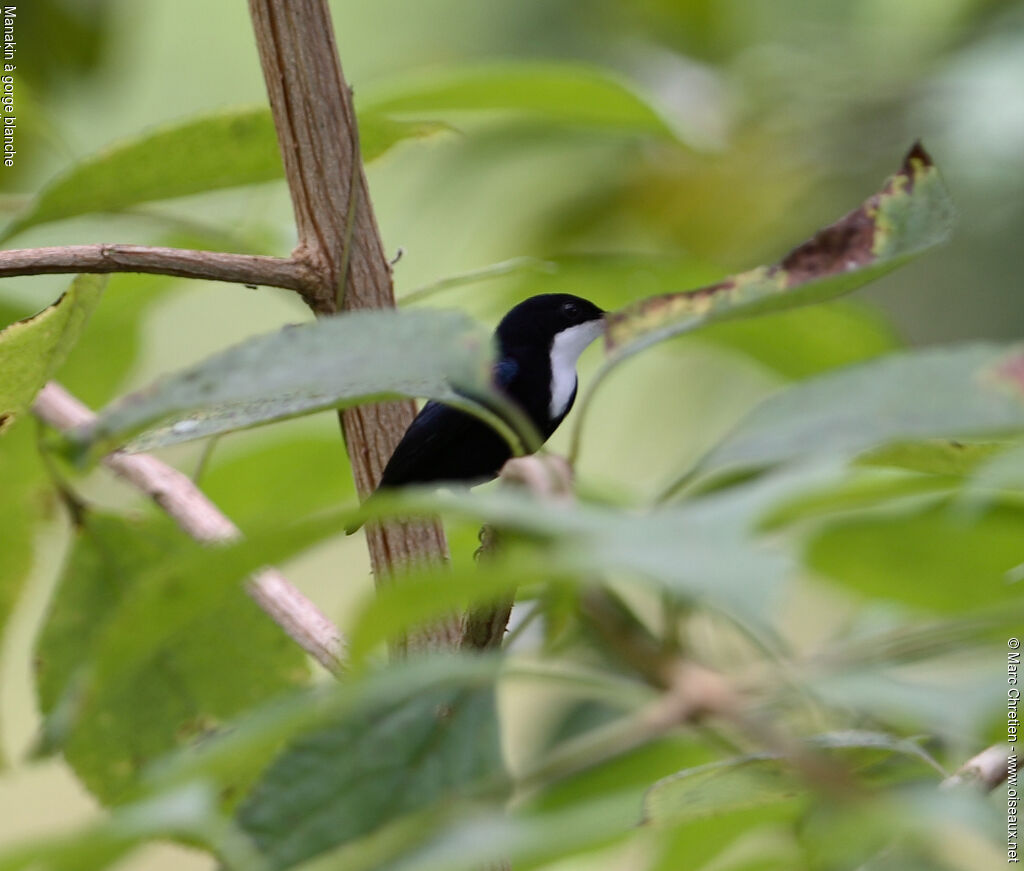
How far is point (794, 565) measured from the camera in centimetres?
20

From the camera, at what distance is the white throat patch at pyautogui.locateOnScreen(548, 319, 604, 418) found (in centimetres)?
104

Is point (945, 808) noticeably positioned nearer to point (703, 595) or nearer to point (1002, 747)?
point (703, 595)

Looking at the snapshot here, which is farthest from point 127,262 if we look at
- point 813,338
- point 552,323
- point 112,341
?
point 552,323

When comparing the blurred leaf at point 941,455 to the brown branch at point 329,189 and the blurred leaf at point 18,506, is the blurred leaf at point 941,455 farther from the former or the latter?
the blurred leaf at point 18,506

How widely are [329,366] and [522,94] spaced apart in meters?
0.50

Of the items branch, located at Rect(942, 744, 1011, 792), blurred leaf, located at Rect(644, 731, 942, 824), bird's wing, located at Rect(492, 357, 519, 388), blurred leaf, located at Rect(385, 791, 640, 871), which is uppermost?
blurred leaf, located at Rect(385, 791, 640, 871)

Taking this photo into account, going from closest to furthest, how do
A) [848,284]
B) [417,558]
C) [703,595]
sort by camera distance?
[703,595] → [848,284] → [417,558]

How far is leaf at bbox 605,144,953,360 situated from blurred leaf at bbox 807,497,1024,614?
0.27 meters

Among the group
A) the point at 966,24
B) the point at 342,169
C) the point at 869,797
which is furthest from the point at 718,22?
the point at 869,797

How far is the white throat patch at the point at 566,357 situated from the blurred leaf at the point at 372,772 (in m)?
0.72

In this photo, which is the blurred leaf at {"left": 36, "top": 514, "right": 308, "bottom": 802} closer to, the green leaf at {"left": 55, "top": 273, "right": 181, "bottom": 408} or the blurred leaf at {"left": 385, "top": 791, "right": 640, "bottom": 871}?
the green leaf at {"left": 55, "top": 273, "right": 181, "bottom": 408}

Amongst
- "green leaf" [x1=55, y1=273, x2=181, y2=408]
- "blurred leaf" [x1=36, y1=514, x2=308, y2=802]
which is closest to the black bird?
"green leaf" [x1=55, y1=273, x2=181, y2=408]

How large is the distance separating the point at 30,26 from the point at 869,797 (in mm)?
1439

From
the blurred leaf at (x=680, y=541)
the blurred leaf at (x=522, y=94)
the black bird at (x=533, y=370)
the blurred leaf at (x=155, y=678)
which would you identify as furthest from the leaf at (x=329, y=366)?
the black bird at (x=533, y=370)
